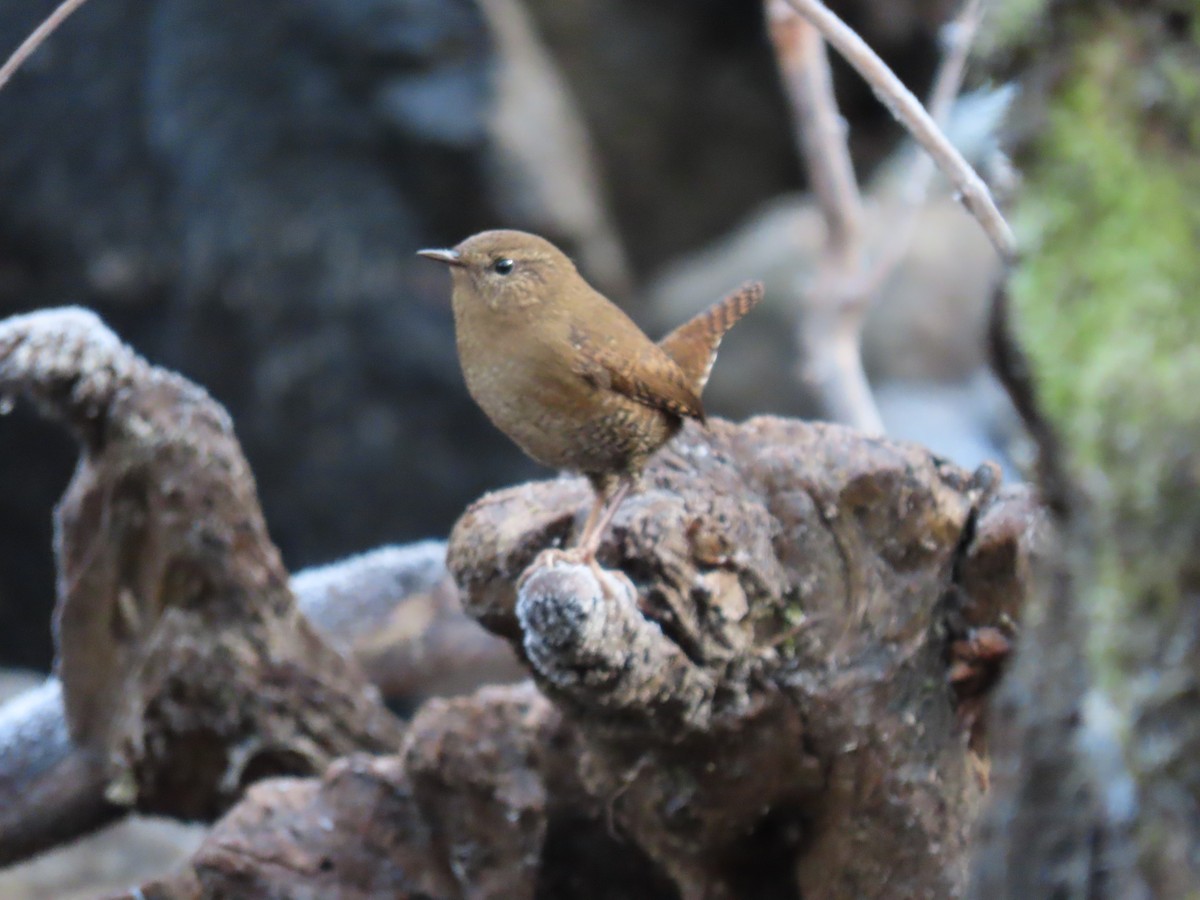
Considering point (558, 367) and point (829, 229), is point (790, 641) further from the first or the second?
point (829, 229)

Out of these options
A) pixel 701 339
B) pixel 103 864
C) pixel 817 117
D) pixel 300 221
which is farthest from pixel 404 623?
pixel 300 221

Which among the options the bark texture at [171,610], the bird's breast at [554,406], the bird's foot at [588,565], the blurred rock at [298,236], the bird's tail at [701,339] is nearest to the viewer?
the bird's foot at [588,565]

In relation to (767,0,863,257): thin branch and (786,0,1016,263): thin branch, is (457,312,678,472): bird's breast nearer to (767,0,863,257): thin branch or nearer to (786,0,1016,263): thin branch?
(786,0,1016,263): thin branch

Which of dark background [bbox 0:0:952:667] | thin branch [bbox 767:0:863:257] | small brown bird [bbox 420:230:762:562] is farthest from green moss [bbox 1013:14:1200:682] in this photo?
dark background [bbox 0:0:952:667]

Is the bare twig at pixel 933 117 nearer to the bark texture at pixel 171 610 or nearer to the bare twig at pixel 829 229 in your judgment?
the bare twig at pixel 829 229

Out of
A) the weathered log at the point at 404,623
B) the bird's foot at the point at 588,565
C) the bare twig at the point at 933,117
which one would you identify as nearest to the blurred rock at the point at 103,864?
the weathered log at the point at 404,623

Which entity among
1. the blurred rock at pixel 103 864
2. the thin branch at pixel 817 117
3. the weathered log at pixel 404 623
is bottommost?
the blurred rock at pixel 103 864
